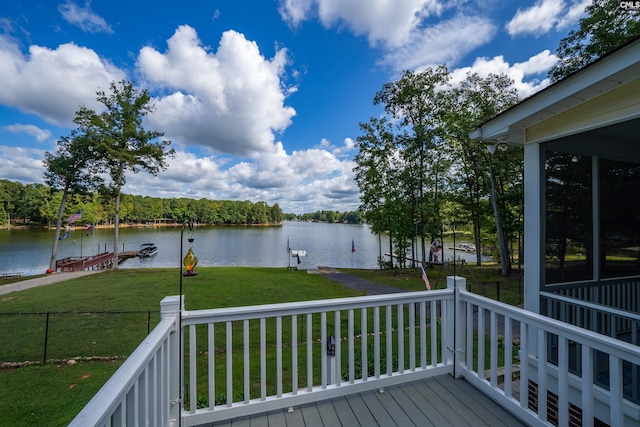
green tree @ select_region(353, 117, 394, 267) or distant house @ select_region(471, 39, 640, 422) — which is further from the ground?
green tree @ select_region(353, 117, 394, 267)

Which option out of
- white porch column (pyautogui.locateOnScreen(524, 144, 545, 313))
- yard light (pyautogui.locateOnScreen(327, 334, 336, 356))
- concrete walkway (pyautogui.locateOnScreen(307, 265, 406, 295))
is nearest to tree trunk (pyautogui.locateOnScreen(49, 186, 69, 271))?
concrete walkway (pyautogui.locateOnScreen(307, 265, 406, 295))

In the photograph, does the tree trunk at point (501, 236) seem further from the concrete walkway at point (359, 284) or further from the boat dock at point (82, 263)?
the boat dock at point (82, 263)

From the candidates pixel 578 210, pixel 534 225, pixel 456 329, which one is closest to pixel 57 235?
pixel 456 329

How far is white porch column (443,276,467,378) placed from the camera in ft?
8.21

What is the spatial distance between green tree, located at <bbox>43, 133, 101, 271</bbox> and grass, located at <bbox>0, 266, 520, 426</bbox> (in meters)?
5.38

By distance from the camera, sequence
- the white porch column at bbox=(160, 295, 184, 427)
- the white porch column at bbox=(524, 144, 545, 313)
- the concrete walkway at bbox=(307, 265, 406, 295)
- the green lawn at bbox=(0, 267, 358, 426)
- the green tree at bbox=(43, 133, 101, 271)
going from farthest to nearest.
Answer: the green tree at bbox=(43, 133, 101, 271) < the concrete walkway at bbox=(307, 265, 406, 295) < the green lawn at bbox=(0, 267, 358, 426) < the white porch column at bbox=(524, 144, 545, 313) < the white porch column at bbox=(160, 295, 184, 427)

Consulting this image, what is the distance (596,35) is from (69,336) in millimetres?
15790

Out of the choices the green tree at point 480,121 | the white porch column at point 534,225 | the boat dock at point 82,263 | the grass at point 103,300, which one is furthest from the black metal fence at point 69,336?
the green tree at point 480,121

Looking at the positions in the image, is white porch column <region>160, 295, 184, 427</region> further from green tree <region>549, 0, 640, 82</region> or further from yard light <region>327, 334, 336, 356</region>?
green tree <region>549, 0, 640, 82</region>

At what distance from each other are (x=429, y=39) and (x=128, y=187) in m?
16.4

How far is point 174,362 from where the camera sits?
1.70m

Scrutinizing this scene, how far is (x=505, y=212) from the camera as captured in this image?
1264 cm

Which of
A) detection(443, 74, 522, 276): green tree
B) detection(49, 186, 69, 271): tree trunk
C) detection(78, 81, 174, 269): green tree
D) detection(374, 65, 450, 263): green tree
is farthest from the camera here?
detection(49, 186, 69, 271): tree trunk

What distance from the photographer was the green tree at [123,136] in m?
14.1
